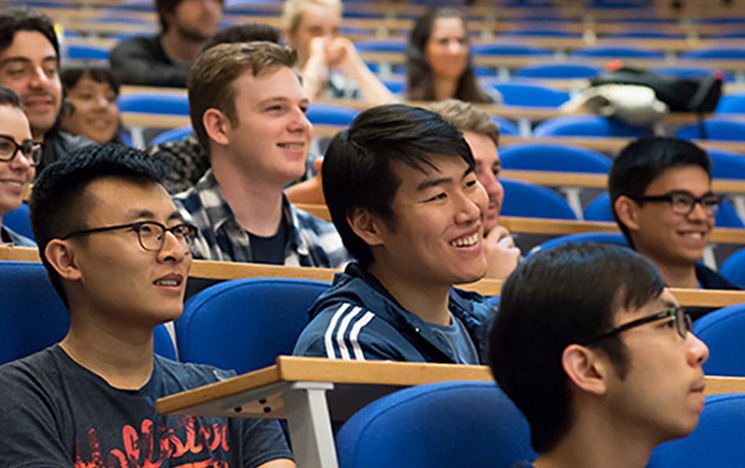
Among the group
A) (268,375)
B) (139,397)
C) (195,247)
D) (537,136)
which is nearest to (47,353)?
(139,397)

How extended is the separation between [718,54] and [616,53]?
53cm

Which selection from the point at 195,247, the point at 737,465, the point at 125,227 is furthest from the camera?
the point at 195,247

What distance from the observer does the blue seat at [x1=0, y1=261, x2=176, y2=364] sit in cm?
156

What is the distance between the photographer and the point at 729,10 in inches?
298

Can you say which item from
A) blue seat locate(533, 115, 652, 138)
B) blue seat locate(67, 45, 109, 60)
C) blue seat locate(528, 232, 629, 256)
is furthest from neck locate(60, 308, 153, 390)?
blue seat locate(67, 45, 109, 60)

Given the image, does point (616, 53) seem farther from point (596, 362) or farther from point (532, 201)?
point (596, 362)

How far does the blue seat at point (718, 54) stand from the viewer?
634cm

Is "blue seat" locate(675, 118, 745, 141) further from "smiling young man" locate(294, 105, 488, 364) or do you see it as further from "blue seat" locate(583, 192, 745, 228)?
"smiling young man" locate(294, 105, 488, 364)

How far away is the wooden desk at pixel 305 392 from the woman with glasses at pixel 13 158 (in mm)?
874

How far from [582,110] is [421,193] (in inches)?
103

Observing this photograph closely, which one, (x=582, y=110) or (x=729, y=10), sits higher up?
(x=729, y=10)

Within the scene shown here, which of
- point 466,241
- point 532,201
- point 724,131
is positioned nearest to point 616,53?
point 724,131

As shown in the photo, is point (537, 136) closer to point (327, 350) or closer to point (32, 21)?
point (32, 21)

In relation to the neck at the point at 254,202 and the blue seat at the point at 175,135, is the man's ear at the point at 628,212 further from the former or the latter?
the blue seat at the point at 175,135
